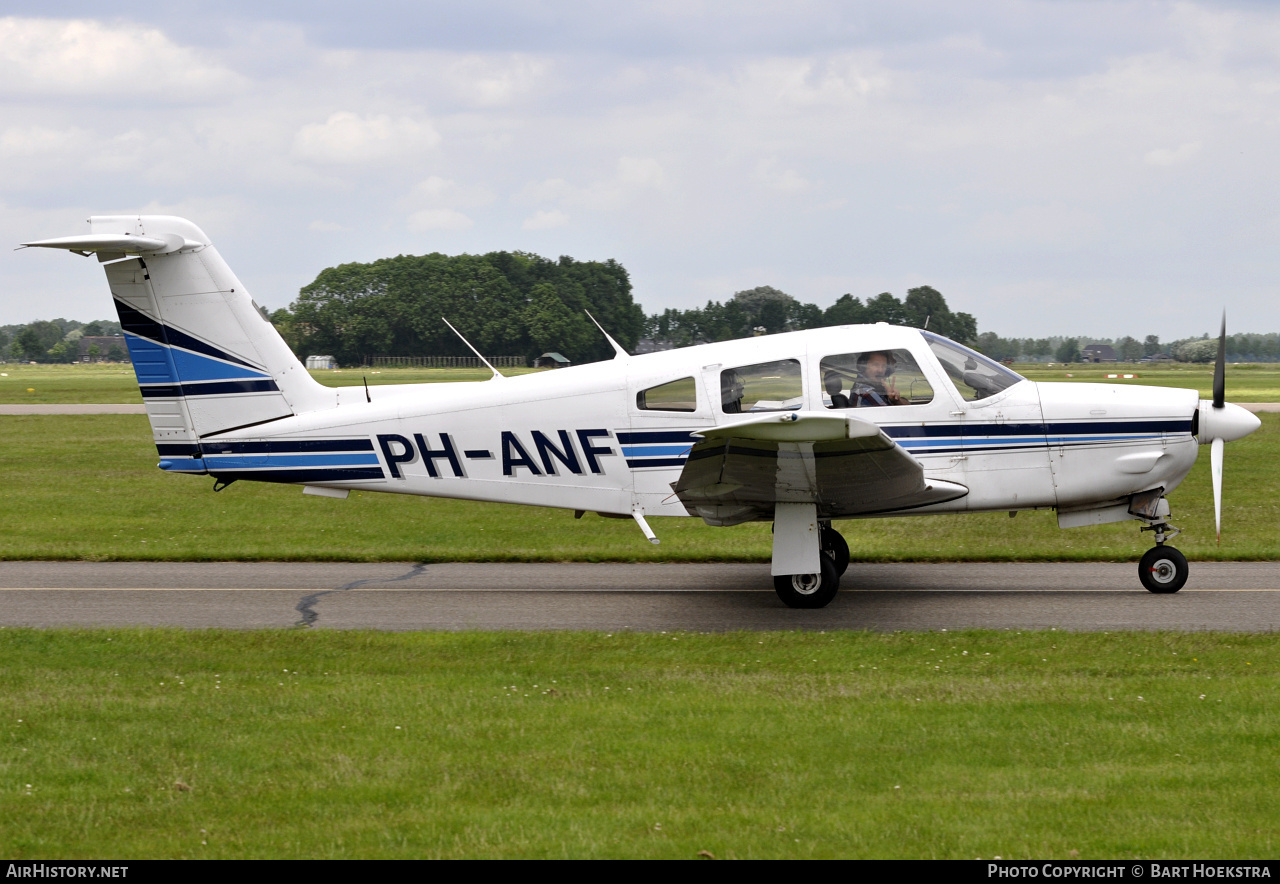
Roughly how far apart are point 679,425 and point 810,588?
184 cm

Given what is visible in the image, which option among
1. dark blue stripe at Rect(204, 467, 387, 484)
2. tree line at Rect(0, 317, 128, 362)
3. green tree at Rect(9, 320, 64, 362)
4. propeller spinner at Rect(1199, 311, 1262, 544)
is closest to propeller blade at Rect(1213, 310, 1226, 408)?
propeller spinner at Rect(1199, 311, 1262, 544)

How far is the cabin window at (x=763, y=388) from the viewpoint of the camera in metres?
10.2

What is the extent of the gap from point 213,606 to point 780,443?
5.38 m

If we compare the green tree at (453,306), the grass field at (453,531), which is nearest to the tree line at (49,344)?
the green tree at (453,306)

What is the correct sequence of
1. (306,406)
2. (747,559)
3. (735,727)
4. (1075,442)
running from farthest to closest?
(747,559) < (306,406) < (1075,442) < (735,727)

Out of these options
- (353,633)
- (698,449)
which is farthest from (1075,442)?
(353,633)

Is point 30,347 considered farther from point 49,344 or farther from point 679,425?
point 679,425

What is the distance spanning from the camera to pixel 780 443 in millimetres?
9164

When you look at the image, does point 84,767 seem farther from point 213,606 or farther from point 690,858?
point 213,606

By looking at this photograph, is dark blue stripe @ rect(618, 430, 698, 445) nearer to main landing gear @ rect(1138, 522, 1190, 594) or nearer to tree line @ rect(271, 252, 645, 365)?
main landing gear @ rect(1138, 522, 1190, 594)

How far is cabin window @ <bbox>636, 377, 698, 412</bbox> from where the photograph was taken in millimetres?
10531

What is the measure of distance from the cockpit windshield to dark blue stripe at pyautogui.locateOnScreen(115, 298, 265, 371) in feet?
20.8

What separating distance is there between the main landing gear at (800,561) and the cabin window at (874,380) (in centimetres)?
101
